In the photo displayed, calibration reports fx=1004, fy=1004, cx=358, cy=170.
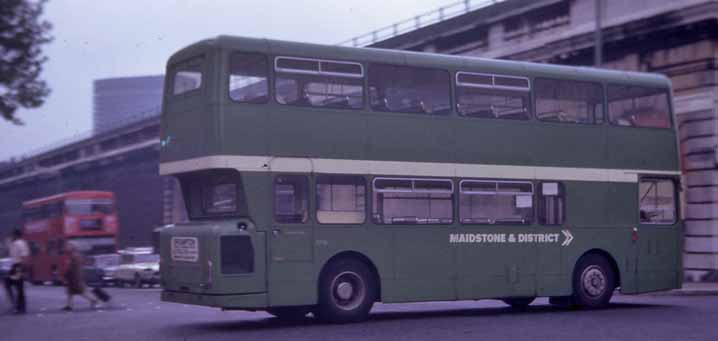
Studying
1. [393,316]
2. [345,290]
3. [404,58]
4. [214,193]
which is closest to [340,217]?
[345,290]

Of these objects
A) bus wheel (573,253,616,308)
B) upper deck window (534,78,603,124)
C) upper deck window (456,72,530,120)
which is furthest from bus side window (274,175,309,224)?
bus wheel (573,253,616,308)

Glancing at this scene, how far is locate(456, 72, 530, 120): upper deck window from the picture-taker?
54.4ft

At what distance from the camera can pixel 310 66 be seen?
49.4 ft

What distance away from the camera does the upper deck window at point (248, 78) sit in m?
14.4

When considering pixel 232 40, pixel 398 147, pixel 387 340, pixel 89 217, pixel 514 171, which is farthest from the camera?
pixel 89 217

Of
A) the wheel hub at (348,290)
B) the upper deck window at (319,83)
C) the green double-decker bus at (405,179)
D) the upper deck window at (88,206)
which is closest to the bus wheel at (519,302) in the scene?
the green double-decker bus at (405,179)

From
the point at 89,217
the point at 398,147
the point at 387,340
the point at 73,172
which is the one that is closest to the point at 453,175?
the point at 398,147

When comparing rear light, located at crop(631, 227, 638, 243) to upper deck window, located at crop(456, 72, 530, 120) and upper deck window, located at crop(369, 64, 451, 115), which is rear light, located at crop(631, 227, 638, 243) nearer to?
upper deck window, located at crop(456, 72, 530, 120)

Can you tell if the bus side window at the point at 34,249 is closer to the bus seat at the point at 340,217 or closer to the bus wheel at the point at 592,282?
the bus wheel at the point at 592,282

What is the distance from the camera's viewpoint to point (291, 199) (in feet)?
49.0

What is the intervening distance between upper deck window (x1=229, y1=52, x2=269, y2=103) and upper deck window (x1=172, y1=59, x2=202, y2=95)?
574 mm

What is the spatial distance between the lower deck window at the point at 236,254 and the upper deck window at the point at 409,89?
3.05 metres

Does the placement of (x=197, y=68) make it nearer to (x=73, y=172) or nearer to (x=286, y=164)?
(x=286, y=164)

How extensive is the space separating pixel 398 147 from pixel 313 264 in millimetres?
2368
